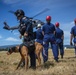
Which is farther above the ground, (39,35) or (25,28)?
(25,28)

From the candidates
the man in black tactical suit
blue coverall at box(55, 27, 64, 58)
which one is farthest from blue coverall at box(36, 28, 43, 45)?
the man in black tactical suit

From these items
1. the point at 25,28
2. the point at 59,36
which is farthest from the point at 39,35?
the point at 25,28

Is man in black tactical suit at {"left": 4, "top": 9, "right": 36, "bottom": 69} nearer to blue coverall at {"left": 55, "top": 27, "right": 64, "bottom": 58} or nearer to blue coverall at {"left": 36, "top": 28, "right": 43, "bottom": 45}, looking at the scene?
blue coverall at {"left": 36, "top": 28, "right": 43, "bottom": 45}

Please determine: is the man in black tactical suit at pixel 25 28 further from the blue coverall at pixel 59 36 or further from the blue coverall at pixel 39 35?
the blue coverall at pixel 59 36

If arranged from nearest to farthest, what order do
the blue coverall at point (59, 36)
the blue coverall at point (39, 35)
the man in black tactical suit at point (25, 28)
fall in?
the man in black tactical suit at point (25, 28), the blue coverall at point (39, 35), the blue coverall at point (59, 36)

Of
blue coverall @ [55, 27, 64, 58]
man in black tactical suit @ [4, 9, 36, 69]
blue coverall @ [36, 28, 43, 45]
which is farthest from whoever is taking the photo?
blue coverall @ [55, 27, 64, 58]

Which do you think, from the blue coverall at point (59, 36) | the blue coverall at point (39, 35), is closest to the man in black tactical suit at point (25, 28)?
the blue coverall at point (39, 35)

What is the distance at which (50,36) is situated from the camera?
14.0 m

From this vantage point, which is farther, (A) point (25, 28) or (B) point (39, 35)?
(B) point (39, 35)

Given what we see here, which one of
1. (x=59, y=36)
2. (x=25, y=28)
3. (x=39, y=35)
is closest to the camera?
(x=25, y=28)

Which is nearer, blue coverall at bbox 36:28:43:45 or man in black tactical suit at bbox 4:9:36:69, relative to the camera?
man in black tactical suit at bbox 4:9:36:69

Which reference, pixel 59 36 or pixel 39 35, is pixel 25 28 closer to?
pixel 39 35

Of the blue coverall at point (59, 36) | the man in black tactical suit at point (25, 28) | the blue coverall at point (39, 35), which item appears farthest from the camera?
the blue coverall at point (59, 36)

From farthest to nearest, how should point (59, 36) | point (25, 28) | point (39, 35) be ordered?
point (59, 36) < point (39, 35) < point (25, 28)
